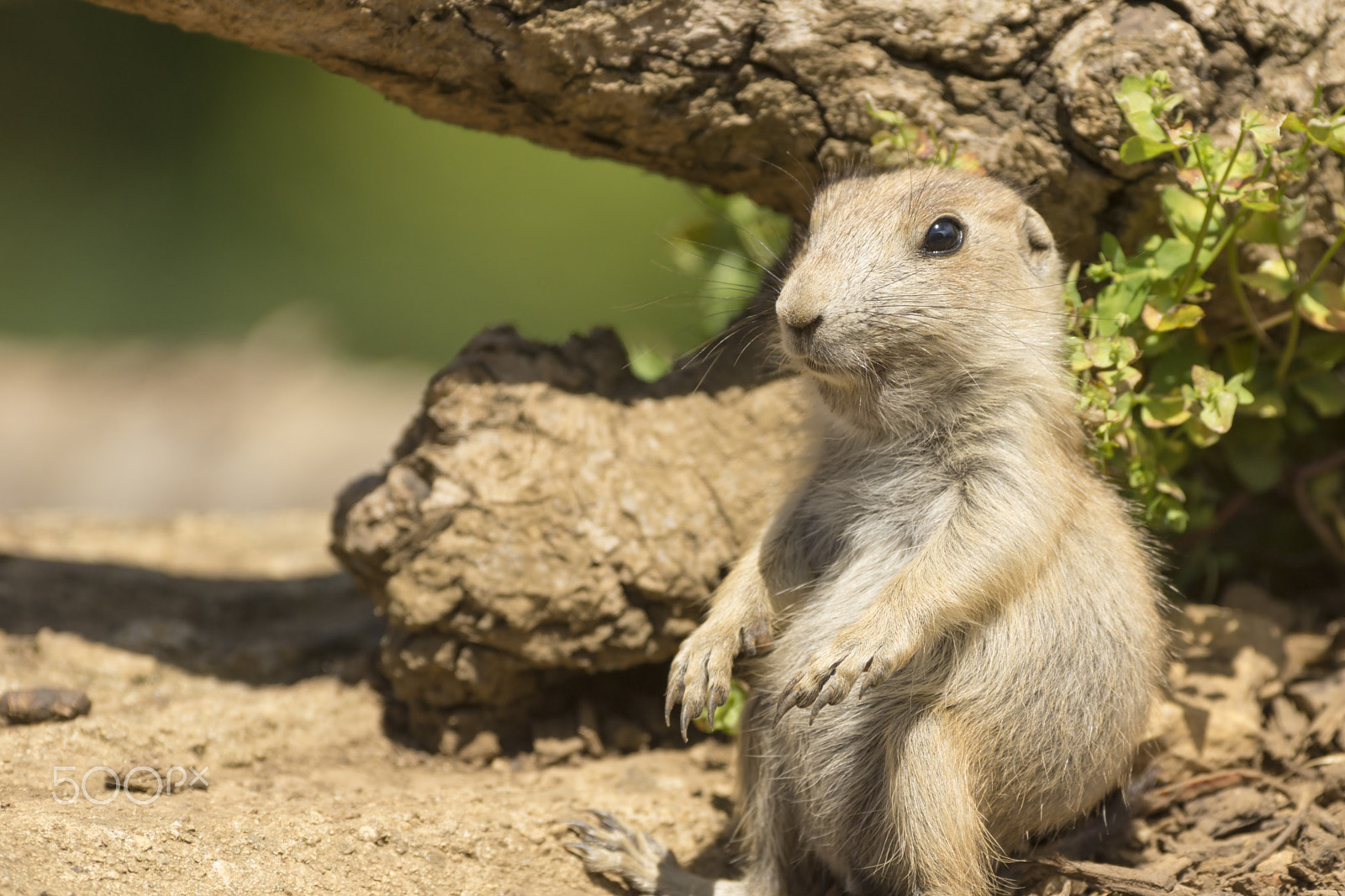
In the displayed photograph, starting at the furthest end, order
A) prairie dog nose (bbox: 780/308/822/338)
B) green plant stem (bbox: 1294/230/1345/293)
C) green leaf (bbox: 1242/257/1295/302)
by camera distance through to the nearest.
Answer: green leaf (bbox: 1242/257/1295/302) < green plant stem (bbox: 1294/230/1345/293) < prairie dog nose (bbox: 780/308/822/338)

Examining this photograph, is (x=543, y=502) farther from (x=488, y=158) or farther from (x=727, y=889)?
(x=488, y=158)

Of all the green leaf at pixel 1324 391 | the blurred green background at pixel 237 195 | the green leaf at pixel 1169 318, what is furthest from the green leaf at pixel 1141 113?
the blurred green background at pixel 237 195

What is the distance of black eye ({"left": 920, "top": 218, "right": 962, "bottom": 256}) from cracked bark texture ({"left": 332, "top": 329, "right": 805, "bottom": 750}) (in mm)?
1041

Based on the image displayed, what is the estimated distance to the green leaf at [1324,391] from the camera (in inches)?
184

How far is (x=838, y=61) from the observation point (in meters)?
4.45

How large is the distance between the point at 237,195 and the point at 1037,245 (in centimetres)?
1092

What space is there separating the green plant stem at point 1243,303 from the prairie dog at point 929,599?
2.26 ft

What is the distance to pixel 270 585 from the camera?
20.5 ft

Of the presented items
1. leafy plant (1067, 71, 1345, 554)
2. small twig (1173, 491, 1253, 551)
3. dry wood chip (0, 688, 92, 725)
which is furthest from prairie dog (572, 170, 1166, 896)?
dry wood chip (0, 688, 92, 725)

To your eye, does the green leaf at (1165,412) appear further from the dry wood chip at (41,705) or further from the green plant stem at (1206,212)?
the dry wood chip at (41,705)

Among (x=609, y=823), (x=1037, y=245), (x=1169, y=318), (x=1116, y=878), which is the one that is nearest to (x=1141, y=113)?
(x=1037, y=245)

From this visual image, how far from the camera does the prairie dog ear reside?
4.08 m

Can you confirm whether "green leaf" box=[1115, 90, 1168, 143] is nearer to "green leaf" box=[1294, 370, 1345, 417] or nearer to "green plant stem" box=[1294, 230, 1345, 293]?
"green plant stem" box=[1294, 230, 1345, 293]

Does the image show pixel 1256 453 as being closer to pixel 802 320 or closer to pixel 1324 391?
pixel 1324 391
